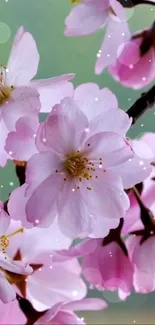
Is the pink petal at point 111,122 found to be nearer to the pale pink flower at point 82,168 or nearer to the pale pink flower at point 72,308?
the pale pink flower at point 82,168

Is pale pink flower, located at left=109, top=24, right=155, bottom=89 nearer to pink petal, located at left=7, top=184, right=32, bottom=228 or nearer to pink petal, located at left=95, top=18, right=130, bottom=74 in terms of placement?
pink petal, located at left=95, top=18, right=130, bottom=74

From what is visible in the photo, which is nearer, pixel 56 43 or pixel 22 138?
pixel 22 138

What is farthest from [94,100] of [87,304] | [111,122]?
[87,304]

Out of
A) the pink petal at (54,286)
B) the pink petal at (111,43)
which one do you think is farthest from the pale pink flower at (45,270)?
the pink petal at (111,43)

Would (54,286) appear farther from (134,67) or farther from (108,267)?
(134,67)

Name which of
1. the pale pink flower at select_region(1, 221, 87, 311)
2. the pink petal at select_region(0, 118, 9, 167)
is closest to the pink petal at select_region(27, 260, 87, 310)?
the pale pink flower at select_region(1, 221, 87, 311)
